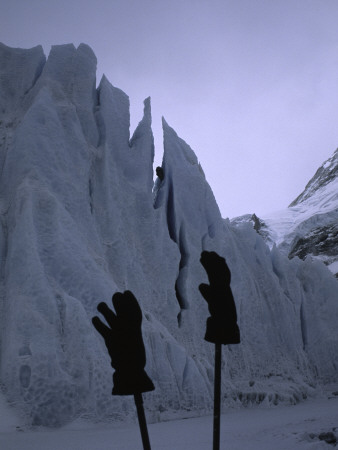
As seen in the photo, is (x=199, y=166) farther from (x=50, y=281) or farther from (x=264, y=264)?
(x=50, y=281)

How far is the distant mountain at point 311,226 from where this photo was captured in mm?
51091

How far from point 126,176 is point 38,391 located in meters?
8.69

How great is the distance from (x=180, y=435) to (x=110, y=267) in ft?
20.4

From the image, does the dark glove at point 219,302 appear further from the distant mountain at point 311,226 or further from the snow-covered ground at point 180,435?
the distant mountain at point 311,226

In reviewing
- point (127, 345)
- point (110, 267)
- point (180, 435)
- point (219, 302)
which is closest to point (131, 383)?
point (127, 345)

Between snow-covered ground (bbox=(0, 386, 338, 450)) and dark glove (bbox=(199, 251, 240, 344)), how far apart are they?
409cm

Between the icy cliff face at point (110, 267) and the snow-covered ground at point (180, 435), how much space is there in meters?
0.51

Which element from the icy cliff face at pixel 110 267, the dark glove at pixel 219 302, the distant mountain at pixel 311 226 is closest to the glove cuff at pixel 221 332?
the dark glove at pixel 219 302

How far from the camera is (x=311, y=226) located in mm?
60500

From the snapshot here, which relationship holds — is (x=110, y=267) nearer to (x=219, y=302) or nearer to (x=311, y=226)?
(x=219, y=302)

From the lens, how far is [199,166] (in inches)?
781

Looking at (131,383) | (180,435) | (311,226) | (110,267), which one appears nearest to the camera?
(131,383)

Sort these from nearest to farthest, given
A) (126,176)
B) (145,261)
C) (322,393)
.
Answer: (145,261), (126,176), (322,393)

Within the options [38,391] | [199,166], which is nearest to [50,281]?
[38,391]
